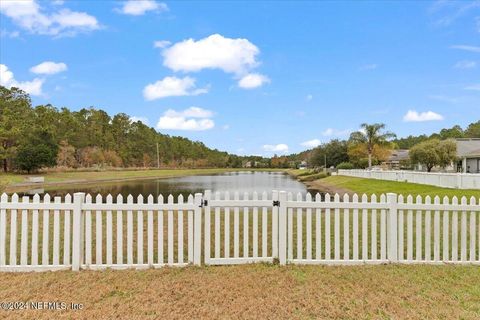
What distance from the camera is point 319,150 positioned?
234 feet

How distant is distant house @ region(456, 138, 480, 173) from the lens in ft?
108

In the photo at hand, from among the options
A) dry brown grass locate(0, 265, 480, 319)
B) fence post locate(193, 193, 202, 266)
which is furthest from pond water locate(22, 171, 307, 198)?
dry brown grass locate(0, 265, 480, 319)

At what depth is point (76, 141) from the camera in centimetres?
6328

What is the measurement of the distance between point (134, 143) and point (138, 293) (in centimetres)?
8256

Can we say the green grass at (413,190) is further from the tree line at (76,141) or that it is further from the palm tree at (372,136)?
the tree line at (76,141)

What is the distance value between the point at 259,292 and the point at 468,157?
122ft

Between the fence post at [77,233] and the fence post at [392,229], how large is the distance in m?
4.50

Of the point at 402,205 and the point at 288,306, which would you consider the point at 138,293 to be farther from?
the point at 402,205

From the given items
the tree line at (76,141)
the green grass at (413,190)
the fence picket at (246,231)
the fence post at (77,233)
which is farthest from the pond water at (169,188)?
the fence post at (77,233)

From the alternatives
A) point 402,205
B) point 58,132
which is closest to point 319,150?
point 58,132

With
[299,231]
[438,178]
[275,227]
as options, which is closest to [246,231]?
[275,227]

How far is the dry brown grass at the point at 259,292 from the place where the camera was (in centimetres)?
346

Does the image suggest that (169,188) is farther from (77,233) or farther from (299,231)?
(299,231)

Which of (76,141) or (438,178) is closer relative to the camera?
(438,178)
